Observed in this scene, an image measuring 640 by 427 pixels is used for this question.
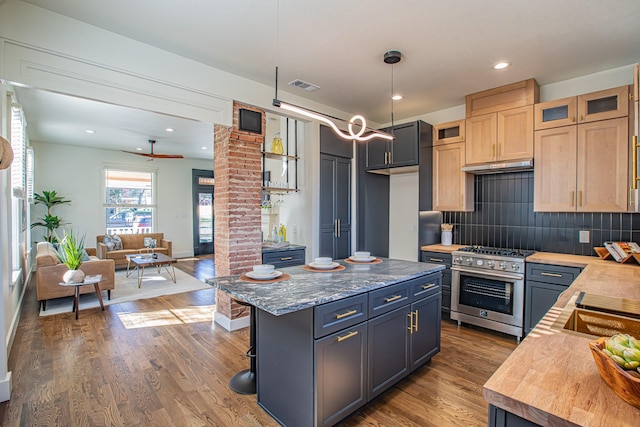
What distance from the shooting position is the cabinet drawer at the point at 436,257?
386 cm

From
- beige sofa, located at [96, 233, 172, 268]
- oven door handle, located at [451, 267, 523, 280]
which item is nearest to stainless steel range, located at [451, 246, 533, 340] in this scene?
oven door handle, located at [451, 267, 523, 280]

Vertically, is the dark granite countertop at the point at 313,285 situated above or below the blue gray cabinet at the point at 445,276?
above

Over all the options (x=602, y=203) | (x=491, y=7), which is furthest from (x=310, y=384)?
(x=602, y=203)

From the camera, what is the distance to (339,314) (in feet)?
6.23

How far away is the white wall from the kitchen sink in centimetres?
895

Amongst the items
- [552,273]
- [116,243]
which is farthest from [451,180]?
[116,243]

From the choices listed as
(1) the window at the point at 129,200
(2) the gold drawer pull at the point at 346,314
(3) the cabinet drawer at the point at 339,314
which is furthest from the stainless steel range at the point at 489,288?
(1) the window at the point at 129,200

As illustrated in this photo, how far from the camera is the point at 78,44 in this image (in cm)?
252

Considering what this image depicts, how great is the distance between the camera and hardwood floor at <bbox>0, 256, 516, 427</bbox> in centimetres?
213

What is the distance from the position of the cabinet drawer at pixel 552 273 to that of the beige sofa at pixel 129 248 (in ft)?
23.8

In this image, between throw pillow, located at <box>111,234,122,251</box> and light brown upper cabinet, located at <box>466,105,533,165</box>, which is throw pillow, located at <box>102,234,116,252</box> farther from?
light brown upper cabinet, located at <box>466,105,533,165</box>

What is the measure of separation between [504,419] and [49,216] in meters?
8.64

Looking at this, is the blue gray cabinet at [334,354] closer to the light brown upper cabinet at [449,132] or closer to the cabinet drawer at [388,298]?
the cabinet drawer at [388,298]

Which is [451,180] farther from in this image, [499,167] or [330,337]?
[330,337]
